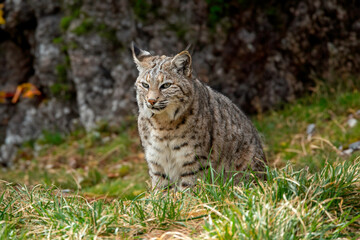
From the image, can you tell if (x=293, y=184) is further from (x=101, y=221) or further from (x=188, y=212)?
(x=101, y=221)

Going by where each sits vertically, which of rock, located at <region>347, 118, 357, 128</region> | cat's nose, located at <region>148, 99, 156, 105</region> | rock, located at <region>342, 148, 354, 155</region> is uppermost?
cat's nose, located at <region>148, 99, 156, 105</region>

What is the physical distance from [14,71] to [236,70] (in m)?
5.08

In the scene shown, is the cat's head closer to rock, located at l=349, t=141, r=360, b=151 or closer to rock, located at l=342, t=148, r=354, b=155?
rock, located at l=342, t=148, r=354, b=155

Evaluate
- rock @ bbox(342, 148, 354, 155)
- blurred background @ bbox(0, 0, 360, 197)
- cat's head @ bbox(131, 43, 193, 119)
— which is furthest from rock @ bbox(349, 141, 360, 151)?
cat's head @ bbox(131, 43, 193, 119)

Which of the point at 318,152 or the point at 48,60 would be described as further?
the point at 48,60

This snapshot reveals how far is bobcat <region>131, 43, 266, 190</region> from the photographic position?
190 inches

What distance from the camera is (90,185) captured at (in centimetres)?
734

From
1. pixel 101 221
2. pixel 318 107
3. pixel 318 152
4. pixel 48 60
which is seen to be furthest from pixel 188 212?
pixel 48 60

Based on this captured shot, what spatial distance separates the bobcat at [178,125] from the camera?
4832mm

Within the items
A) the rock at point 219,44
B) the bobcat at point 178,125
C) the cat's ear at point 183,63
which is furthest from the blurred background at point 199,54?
the cat's ear at point 183,63

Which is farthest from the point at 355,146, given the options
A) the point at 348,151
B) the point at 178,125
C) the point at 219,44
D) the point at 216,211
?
the point at 216,211

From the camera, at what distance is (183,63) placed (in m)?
4.96

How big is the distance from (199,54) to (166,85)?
4.21 metres

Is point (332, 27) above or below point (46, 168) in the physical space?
above
